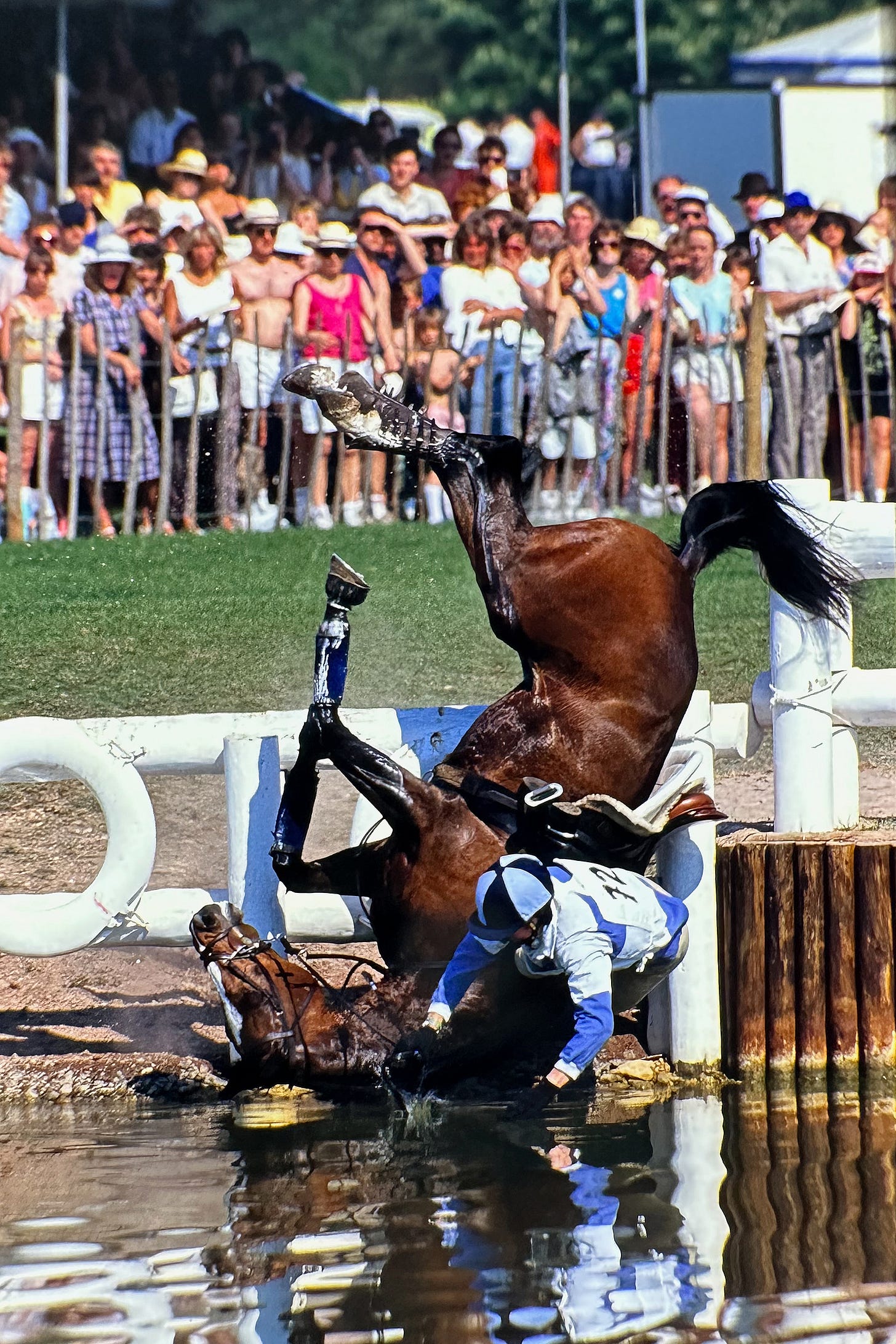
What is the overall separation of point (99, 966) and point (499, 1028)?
188cm

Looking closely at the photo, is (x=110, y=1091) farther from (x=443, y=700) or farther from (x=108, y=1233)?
(x=443, y=700)

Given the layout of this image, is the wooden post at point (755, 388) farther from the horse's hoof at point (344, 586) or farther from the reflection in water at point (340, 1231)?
the reflection in water at point (340, 1231)

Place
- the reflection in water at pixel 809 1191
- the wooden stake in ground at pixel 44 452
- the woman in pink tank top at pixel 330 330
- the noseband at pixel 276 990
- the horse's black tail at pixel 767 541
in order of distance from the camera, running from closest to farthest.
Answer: the reflection in water at pixel 809 1191
the noseband at pixel 276 990
the horse's black tail at pixel 767 541
the wooden stake in ground at pixel 44 452
the woman in pink tank top at pixel 330 330

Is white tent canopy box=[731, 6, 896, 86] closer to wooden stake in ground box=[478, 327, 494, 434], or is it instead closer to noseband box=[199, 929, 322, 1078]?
wooden stake in ground box=[478, 327, 494, 434]

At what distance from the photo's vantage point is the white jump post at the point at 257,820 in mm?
5770

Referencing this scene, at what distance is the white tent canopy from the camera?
15875mm

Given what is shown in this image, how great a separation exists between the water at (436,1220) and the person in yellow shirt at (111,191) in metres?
8.69

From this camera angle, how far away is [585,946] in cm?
495

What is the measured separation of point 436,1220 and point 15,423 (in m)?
8.20

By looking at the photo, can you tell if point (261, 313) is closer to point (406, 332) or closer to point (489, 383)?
point (406, 332)

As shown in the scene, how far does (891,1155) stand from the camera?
→ 480 cm

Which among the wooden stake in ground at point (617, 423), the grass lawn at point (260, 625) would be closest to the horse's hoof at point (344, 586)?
the grass lawn at point (260, 625)

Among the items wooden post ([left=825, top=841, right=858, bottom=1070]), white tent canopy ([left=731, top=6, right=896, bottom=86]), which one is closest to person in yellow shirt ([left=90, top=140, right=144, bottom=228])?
white tent canopy ([left=731, top=6, right=896, bottom=86])

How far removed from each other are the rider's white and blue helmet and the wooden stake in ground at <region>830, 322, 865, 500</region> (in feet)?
26.8
